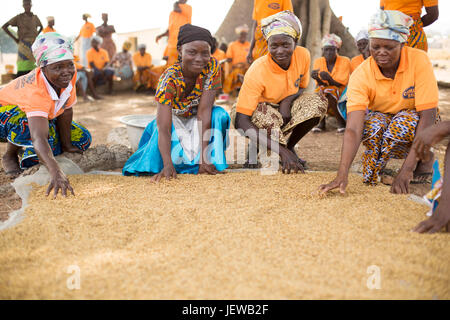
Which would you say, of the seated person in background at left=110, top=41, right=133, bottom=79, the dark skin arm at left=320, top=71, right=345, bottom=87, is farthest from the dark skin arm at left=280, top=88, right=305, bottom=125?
the seated person in background at left=110, top=41, right=133, bottom=79

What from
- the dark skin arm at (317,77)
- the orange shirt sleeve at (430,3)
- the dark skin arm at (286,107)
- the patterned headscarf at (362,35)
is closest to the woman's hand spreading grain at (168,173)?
the dark skin arm at (286,107)

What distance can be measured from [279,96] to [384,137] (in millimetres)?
912

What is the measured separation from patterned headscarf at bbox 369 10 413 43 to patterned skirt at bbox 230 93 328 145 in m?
0.75

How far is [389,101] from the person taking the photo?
252 centimetres

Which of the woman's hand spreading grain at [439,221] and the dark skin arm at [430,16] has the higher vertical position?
the dark skin arm at [430,16]

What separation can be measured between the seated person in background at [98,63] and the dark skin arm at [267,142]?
6.50 m

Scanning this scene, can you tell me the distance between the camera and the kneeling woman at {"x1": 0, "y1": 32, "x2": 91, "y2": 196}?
96.7 inches

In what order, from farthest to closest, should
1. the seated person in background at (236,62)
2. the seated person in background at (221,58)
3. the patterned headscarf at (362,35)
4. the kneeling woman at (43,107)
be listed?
the seated person in background at (221,58) → the seated person in background at (236,62) → the patterned headscarf at (362,35) → the kneeling woman at (43,107)

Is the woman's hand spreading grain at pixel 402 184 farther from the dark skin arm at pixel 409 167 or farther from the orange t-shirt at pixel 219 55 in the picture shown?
the orange t-shirt at pixel 219 55

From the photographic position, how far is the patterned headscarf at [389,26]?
227cm

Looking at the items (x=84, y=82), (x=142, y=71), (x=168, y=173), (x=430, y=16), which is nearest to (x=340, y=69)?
(x=430, y=16)

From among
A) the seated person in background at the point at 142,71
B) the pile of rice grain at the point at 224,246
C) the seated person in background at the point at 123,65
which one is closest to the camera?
the pile of rice grain at the point at 224,246

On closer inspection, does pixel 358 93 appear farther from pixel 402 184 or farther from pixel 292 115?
pixel 292 115
